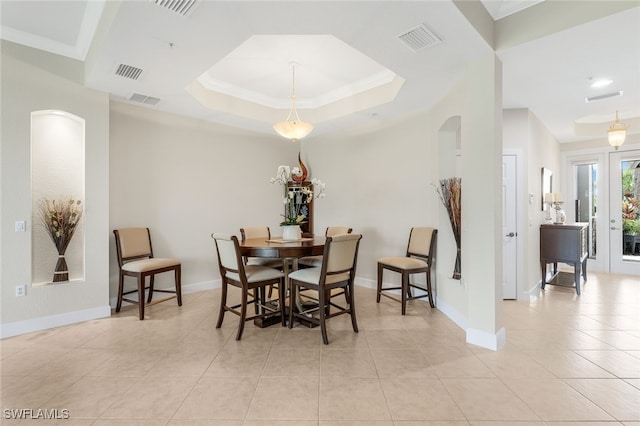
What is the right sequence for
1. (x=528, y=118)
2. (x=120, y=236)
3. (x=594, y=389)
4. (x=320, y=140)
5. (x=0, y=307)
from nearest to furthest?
(x=594, y=389), (x=0, y=307), (x=120, y=236), (x=528, y=118), (x=320, y=140)

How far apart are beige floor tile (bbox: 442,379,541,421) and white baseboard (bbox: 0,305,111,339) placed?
3743 mm

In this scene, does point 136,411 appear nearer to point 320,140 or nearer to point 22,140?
point 22,140

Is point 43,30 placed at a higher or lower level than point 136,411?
higher

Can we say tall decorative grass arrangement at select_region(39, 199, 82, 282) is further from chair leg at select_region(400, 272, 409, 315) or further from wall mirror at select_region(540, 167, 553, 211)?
wall mirror at select_region(540, 167, 553, 211)

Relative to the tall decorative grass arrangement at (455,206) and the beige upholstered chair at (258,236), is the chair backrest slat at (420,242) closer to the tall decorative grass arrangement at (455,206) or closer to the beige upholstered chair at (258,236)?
the tall decorative grass arrangement at (455,206)

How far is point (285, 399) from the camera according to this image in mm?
1996

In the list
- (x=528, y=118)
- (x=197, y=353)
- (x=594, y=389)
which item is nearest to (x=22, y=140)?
(x=197, y=353)

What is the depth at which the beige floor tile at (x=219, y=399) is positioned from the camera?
185cm

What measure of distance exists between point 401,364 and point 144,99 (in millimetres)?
4200

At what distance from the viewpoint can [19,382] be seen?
7.22 feet

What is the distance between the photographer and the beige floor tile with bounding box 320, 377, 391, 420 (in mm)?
1832

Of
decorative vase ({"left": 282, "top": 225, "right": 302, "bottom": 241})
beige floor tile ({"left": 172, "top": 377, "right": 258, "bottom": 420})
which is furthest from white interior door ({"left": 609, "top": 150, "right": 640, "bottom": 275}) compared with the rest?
beige floor tile ({"left": 172, "top": 377, "right": 258, "bottom": 420})

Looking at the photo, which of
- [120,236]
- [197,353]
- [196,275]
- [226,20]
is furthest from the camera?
[196,275]

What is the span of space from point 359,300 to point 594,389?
2.53 m
